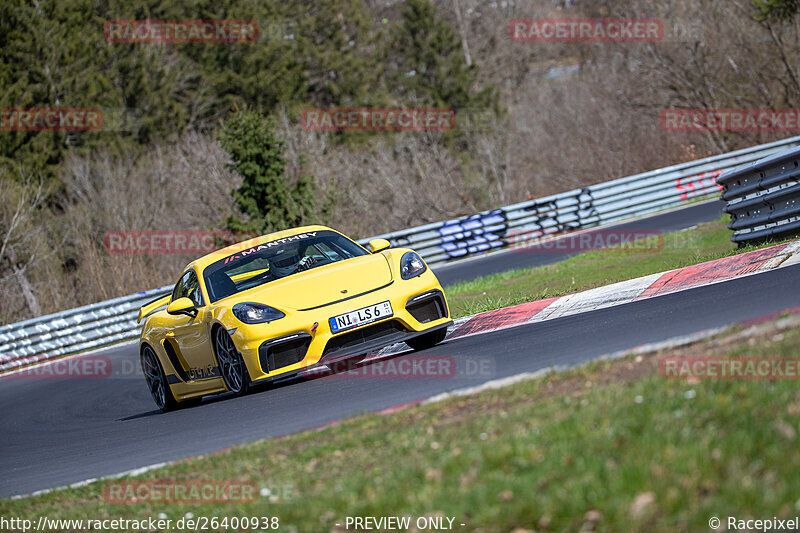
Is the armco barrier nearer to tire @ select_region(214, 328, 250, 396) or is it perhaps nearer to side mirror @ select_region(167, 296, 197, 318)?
side mirror @ select_region(167, 296, 197, 318)

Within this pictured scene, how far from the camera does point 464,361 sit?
305 inches

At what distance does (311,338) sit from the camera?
8258 mm

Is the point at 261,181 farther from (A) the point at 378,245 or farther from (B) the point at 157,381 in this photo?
(A) the point at 378,245

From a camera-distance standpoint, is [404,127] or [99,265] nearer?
[99,265]

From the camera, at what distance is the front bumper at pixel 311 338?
8.25 m

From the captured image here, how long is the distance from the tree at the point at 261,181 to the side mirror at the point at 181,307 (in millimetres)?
13003

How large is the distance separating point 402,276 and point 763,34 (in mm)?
31862

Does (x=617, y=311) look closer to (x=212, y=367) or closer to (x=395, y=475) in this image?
(x=212, y=367)

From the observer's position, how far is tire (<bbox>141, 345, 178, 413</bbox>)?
10.3 m

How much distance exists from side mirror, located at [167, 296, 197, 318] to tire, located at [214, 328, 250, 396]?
46 cm

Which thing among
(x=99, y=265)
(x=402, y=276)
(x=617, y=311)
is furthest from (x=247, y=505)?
(x=99, y=265)

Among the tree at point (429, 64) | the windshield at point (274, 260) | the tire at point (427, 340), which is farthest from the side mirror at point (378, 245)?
the tree at point (429, 64)

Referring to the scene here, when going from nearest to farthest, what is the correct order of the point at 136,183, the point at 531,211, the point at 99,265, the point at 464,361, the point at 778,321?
1. the point at 778,321
2. the point at 464,361
3. the point at 531,211
4. the point at 99,265
5. the point at 136,183

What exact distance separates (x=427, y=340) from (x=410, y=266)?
87 cm
